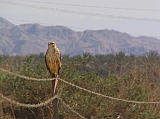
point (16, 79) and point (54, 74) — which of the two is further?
point (16, 79)

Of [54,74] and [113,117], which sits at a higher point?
[54,74]

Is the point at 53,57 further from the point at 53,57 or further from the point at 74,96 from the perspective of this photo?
the point at 74,96

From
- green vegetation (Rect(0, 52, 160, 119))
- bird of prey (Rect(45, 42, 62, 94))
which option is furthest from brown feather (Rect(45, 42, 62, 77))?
green vegetation (Rect(0, 52, 160, 119))

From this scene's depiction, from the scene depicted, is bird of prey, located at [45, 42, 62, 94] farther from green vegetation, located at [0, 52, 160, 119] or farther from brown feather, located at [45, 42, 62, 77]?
green vegetation, located at [0, 52, 160, 119]

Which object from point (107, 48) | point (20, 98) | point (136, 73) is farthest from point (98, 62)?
point (107, 48)

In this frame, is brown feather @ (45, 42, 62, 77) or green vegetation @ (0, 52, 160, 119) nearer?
brown feather @ (45, 42, 62, 77)

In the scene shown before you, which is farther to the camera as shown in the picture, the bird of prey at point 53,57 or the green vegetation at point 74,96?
the green vegetation at point 74,96

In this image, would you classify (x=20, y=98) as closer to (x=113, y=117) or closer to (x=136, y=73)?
(x=113, y=117)

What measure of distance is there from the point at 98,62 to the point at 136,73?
78.9 feet

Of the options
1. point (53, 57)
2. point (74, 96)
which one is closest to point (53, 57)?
point (53, 57)

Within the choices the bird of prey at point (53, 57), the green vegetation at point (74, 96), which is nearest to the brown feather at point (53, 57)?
the bird of prey at point (53, 57)

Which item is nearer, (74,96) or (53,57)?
(53,57)

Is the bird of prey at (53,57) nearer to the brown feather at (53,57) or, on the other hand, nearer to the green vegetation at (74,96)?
the brown feather at (53,57)

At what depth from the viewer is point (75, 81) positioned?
985 cm
